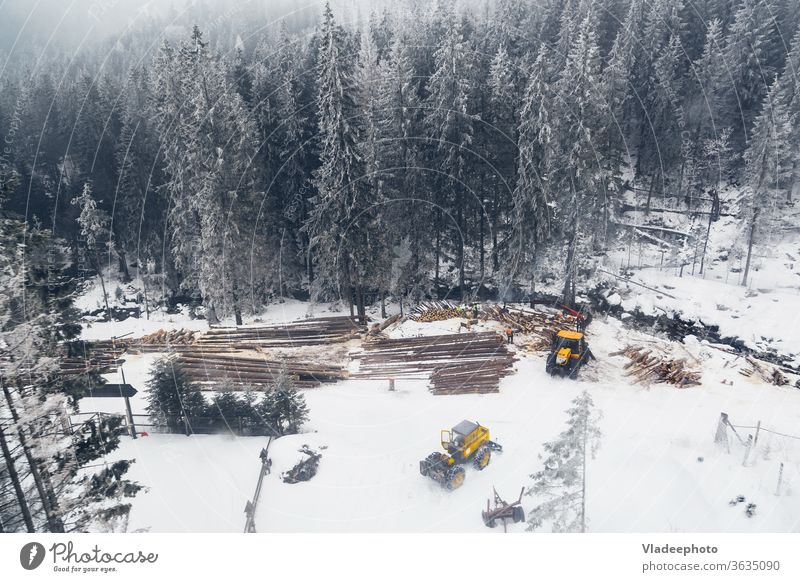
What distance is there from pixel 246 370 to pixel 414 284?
515 inches

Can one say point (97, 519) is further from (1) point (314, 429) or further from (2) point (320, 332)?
(2) point (320, 332)

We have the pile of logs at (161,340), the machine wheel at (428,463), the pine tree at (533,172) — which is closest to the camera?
the machine wheel at (428,463)

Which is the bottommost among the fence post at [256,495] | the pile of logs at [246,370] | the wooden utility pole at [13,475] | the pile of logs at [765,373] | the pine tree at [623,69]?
the pile of logs at [765,373]

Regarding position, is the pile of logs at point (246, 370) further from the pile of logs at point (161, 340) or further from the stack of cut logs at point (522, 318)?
the stack of cut logs at point (522, 318)

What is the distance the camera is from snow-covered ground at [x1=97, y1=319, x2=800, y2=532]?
13086 millimetres

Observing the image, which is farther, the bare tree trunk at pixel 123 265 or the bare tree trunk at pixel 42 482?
the bare tree trunk at pixel 123 265

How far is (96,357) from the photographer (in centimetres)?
2586

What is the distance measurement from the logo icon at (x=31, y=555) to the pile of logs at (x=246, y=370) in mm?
13894

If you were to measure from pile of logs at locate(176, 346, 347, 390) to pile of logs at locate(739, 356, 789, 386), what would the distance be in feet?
60.5

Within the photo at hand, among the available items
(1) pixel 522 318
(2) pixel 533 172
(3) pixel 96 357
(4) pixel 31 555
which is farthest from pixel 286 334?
(4) pixel 31 555


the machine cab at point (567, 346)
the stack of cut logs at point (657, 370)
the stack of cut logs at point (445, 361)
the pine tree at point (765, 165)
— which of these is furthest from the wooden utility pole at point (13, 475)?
the pine tree at point (765, 165)

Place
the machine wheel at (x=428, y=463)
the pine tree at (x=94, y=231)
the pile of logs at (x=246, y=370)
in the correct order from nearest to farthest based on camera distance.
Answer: the machine wheel at (x=428, y=463) < the pile of logs at (x=246, y=370) < the pine tree at (x=94, y=231)

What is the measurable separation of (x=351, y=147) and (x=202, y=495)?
19.8 metres

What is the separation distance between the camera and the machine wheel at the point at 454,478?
1459 centimetres
